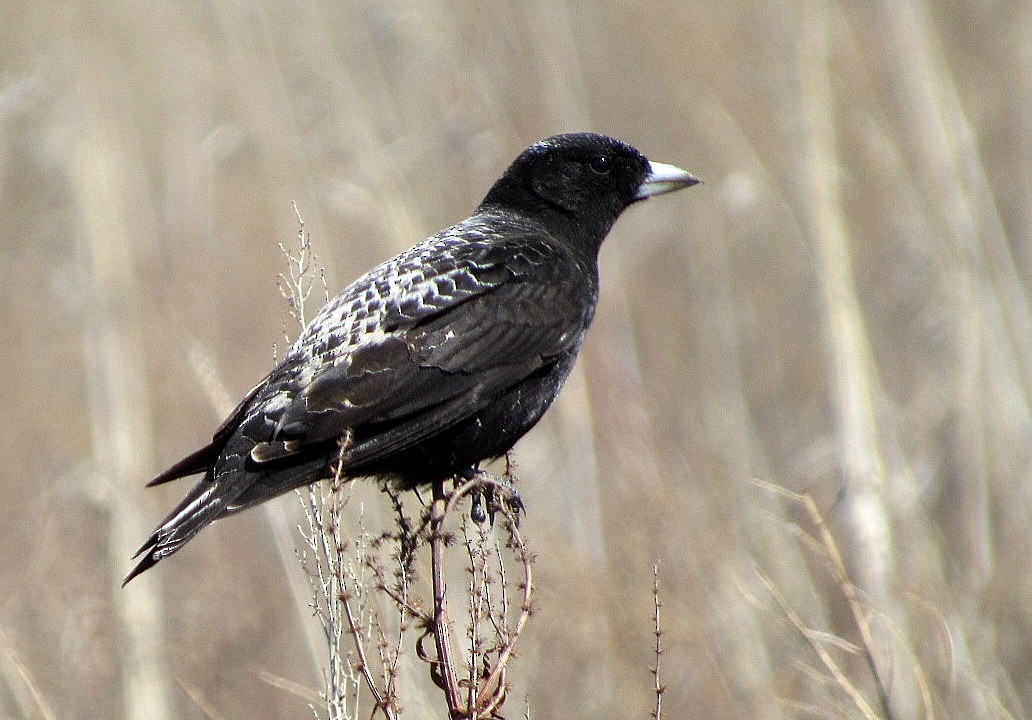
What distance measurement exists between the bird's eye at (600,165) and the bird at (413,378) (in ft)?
1.31

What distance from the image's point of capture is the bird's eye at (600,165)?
3.59 metres

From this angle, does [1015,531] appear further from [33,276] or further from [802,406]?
[33,276]

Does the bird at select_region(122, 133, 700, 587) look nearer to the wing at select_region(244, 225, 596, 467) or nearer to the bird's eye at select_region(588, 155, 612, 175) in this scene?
the wing at select_region(244, 225, 596, 467)

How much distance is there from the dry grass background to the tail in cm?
126

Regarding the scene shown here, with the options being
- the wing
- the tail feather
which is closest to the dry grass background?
the tail feather

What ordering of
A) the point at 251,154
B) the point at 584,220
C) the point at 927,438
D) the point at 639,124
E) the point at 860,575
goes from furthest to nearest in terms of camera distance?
the point at 639,124 < the point at 251,154 < the point at 927,438 < the point at 860,575 < the point at 584,220

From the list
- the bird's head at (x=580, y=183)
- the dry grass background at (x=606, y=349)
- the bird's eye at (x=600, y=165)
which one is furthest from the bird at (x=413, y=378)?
the dry grass background at (x=606, y=349)

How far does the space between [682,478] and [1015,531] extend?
3.78 feet

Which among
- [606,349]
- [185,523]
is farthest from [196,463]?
[606,349]

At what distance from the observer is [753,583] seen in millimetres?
4234

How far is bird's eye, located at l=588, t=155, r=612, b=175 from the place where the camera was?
11.8 feet

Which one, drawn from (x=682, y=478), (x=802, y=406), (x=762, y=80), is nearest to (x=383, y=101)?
(x=762, y=80)

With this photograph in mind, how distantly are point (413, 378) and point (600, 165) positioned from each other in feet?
3.98

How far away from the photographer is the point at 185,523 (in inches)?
92.1
